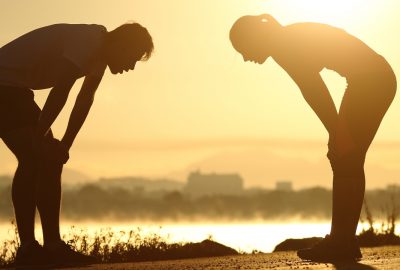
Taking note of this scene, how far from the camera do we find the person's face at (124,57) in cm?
674

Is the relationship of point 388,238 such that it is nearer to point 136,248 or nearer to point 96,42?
point 136,248

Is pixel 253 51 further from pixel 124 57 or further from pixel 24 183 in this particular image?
pixel 24 183

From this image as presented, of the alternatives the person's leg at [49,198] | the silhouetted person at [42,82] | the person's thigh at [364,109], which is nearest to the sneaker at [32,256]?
the silhouetted person at [42,82]

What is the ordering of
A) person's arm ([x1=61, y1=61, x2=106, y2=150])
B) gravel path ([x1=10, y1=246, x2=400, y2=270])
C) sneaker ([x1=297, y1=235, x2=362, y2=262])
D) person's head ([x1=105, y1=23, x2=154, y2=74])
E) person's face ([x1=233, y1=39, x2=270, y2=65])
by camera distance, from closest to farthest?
gravel path ([x1=10, y1=246, x2=400, y2=270]) → person's head ([x1=105, y1=23, x2=154, y2=74]) → person's face ([x1=233, y1=39, x2=270, y2=65]) → sneaker ([x1=297, y1=235, x2=362, y2=262]) → person's arm ([x1=61, y1=61, x2=106, y2=150])

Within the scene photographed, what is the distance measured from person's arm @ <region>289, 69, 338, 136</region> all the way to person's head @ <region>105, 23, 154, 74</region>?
3.67 feet

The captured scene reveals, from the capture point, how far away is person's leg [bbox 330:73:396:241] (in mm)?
6984

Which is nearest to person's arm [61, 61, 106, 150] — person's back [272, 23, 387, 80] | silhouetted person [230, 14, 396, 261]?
silhouetted person [230, 14, 396, 261]

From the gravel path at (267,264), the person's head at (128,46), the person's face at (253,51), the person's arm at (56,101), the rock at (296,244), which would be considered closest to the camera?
the gravel path at (267,264)

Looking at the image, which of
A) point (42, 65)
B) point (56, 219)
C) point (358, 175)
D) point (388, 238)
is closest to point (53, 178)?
point (56, 219)

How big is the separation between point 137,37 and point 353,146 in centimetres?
183

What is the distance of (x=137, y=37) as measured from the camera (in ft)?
22.1

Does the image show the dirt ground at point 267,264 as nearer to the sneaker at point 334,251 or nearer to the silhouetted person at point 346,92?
the sneaker at point 334,251

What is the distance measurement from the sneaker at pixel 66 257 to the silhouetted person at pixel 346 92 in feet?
5.55

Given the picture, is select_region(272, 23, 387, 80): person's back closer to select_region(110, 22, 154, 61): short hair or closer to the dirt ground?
select_region(110, 22, 154, 61): short hair
